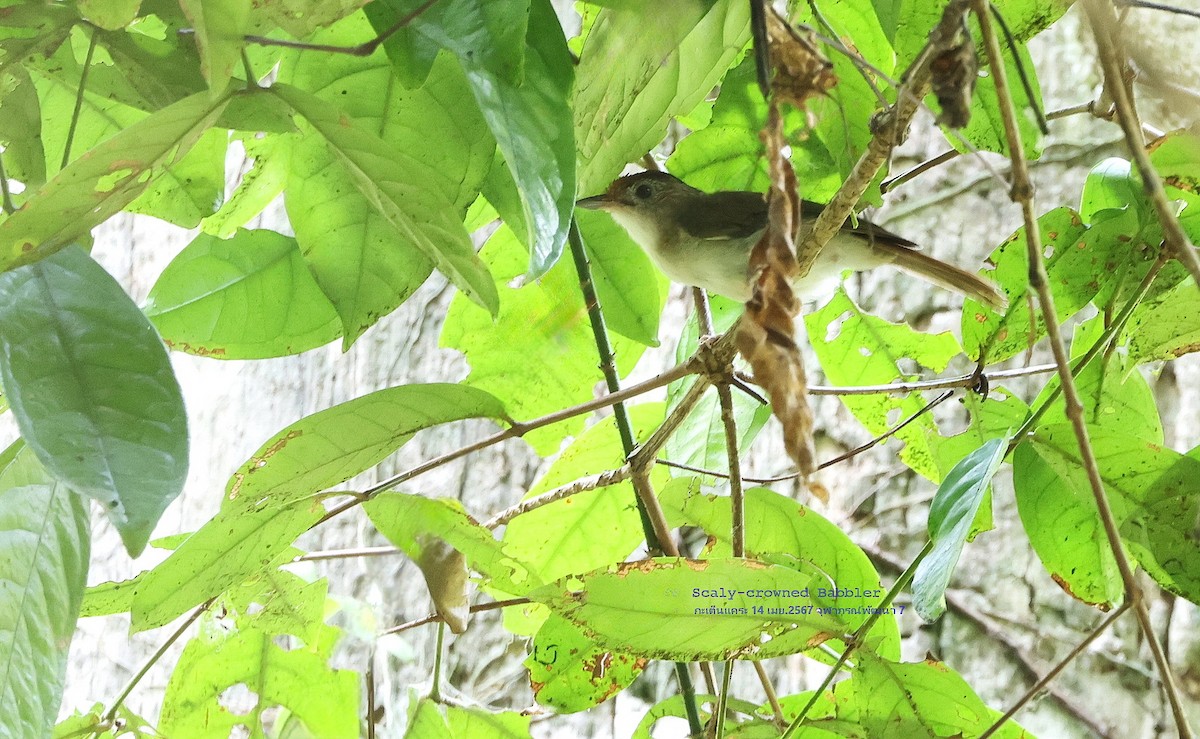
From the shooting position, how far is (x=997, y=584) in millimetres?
2074

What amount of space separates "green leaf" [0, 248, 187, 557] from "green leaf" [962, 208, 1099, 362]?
2.20 feet

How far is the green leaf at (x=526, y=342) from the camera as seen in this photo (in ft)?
3.48

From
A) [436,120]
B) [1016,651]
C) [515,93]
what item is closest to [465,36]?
[515,93]

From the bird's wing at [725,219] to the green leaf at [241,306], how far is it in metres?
0.82

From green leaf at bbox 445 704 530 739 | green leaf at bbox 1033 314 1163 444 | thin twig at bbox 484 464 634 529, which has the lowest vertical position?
green leaf at bbox 445 704 530 739

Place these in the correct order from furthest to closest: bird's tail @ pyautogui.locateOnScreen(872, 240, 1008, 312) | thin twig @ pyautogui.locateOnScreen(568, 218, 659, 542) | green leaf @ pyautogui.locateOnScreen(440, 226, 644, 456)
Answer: bird's tail @ pyautogui.locateOnScreen(872, 240, 1008, 312) → green leaf @ pyautogui.locateOnScreen(440, 226, 644, 456) → thin twig @ pyautogui.locateOnScreen(568, 218, 659, 542)

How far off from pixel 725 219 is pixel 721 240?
67mm

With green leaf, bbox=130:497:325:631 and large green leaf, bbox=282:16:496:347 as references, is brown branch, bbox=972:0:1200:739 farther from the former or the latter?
green leaf, bbox=130:497:325:631

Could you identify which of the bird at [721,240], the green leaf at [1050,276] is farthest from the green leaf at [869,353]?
the green leaf at [1050,276]

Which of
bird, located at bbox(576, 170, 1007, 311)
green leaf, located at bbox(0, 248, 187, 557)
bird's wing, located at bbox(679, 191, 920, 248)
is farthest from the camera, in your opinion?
bird's wing, located at bbox(679, 191, 920, 248)

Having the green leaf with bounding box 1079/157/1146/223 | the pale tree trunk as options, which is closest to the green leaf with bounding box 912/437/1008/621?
the green leaf with bounding box 1079/157/1146/223

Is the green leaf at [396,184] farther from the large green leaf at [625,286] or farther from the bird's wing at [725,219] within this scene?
the bird's wing at [725,219]

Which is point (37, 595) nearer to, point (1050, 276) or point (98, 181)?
point (98, 181)

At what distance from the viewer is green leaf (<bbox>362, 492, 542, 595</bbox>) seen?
84 centimetres
